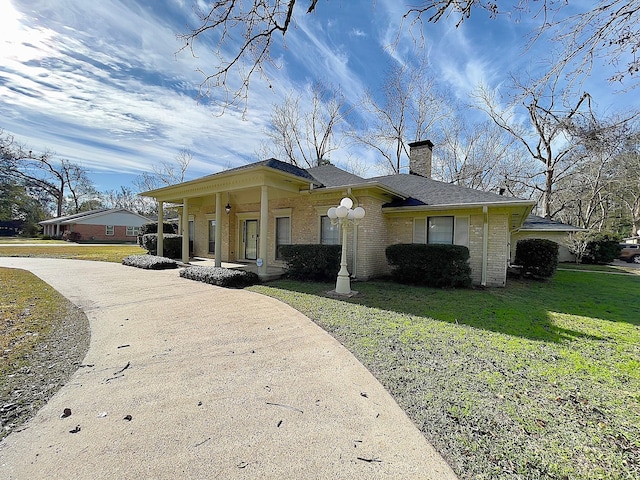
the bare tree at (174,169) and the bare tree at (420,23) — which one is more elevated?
the bare tree at (174,169)

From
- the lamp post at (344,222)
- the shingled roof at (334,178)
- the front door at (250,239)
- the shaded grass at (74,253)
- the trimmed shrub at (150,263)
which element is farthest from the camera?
the shaded grass at (74,253)

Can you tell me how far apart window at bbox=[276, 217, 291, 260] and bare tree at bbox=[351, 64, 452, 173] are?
16378 millimetres

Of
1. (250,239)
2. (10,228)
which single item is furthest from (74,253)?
(10,228)

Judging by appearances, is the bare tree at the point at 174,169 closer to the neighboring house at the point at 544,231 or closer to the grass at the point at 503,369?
the grass at the point at 503,369

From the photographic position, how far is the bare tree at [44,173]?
138 feet

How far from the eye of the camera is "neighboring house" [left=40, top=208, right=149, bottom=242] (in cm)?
3516

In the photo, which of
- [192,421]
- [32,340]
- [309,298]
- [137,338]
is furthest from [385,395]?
[32,340]

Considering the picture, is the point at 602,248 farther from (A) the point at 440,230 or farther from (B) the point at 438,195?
(A) the point at 440,230

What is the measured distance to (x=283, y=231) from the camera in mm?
12297

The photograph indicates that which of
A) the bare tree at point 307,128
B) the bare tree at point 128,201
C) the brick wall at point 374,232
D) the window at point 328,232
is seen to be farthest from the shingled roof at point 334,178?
the bare tree at point 128,201

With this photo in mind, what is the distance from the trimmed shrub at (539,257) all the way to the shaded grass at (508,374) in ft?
12.5

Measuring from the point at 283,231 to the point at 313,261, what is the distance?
11.4ft

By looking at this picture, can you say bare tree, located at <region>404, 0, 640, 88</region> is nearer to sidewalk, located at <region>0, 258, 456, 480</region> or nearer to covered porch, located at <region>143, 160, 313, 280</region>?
sidewalk, located at <region>0, 258, 456, 480</region>

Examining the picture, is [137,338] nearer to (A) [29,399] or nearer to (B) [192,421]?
(A) [29,399]
